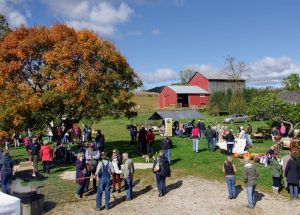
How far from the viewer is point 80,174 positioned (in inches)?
606

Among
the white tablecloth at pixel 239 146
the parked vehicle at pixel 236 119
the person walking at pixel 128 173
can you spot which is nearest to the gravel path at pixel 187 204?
the person walking at pixel 128 173

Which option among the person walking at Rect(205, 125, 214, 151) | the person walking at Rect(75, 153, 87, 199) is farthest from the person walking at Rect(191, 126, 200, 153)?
the person walking at Rect(75, 153, 87, 199)

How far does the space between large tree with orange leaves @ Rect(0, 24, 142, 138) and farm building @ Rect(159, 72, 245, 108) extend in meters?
50.5

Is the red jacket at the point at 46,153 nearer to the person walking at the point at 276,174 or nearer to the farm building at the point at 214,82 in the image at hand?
the person walking at the point at 276,174

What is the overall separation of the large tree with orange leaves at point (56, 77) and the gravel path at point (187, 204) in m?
7.32

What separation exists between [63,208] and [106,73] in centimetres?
1026

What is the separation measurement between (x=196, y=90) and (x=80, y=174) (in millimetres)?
62833

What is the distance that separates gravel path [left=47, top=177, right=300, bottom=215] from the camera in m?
13.9

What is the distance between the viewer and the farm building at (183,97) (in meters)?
74.0

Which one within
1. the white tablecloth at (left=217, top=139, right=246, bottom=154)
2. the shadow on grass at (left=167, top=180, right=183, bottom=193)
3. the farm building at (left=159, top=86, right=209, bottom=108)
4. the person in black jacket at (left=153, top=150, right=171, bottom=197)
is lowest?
the shadow on grass at (left=167, top=180, right=183, bottom=193)

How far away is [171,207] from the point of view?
1437 centimetres

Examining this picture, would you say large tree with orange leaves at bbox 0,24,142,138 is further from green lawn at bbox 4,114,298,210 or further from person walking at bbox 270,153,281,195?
person walking at bbox 270,153,281,195

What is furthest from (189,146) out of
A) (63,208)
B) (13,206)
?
(13,206)

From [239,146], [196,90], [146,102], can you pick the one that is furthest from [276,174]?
[146,102]
